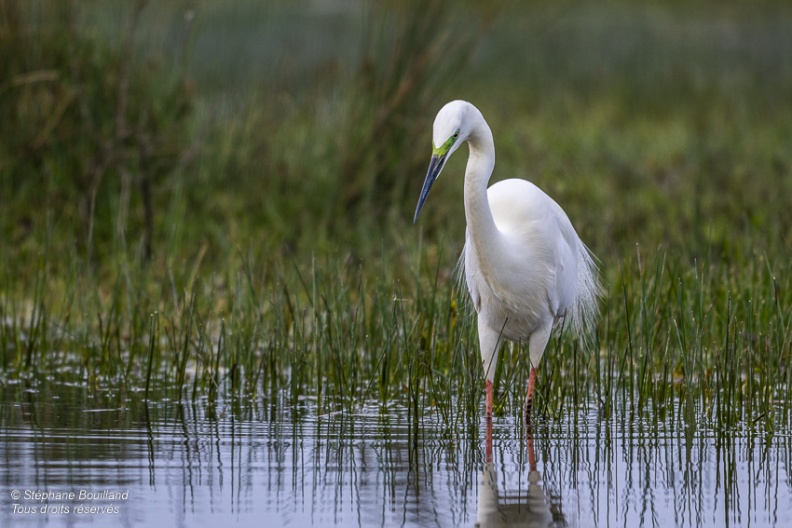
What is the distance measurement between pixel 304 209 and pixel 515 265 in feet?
11.4

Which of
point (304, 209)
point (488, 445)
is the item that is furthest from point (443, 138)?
point (304, 209)

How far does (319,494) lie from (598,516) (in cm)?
82

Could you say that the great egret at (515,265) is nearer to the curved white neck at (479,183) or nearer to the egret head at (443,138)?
the curved white neck at (479,183)

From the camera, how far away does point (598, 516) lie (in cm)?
357

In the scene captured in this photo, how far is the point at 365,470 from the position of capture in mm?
3998

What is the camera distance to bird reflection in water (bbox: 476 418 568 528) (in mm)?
3523

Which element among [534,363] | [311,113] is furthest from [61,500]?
[311,113]

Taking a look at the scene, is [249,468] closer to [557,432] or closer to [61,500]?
[61,500]

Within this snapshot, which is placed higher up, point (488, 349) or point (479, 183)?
point (479, 183)

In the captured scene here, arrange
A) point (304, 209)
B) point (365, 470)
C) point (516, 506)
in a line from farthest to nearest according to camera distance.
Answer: point (304, 209)
point (365, 470)
point (516, 506)

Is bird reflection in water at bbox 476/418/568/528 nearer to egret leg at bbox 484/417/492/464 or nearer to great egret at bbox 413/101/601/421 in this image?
egret leg at bbox 484/417/492/464

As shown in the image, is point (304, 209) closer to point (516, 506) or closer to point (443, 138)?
point (443, 138)

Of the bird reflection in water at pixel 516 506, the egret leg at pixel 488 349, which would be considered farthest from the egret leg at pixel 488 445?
the egret leg at pixel 488 349

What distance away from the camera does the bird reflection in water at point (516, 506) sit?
11.6 feet
